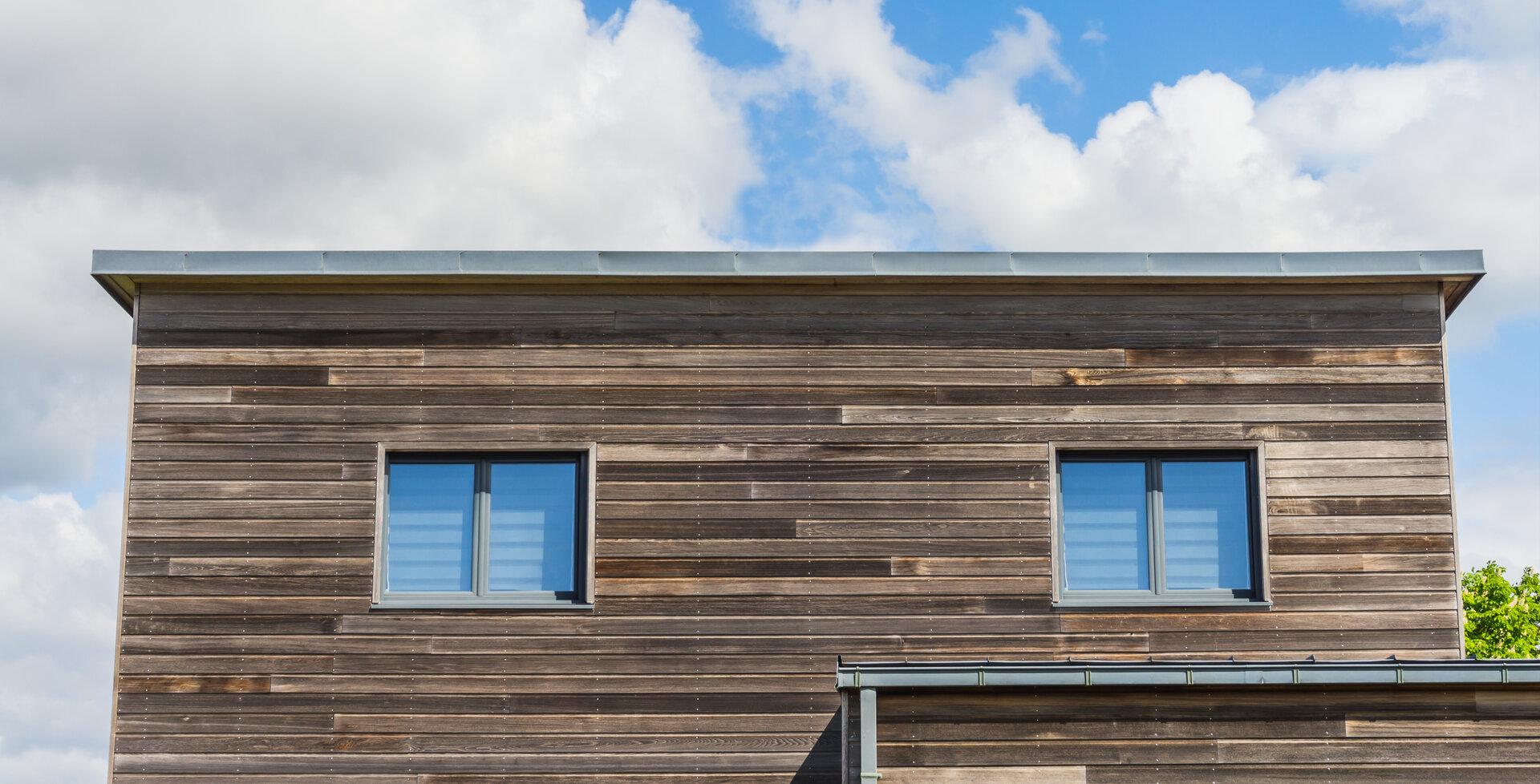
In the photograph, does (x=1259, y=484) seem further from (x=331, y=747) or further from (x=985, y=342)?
(x=331, y=747)

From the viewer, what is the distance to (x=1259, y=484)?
32.0 feet

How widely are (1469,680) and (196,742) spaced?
24.0ft

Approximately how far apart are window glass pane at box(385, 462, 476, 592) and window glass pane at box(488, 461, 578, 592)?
18 cm

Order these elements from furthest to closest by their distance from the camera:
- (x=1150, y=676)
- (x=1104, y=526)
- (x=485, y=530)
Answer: (x=1104, y=526)
(x=485, y=530)
(x=1150, y=676)

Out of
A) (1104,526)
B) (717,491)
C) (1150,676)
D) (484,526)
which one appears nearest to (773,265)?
(717,491)

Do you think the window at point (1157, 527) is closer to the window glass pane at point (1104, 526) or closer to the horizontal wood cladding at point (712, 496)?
the window glass pane at point (1104, 526)

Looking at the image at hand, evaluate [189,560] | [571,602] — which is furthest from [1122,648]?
[189,560]

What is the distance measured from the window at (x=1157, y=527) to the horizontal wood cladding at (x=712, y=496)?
16cm

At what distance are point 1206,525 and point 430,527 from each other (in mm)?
5040

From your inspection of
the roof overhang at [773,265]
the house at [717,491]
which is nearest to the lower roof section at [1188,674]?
the house at [717,491]

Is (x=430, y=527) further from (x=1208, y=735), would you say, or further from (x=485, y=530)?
(x=1208, y=735)

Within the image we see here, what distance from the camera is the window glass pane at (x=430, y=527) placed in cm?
959

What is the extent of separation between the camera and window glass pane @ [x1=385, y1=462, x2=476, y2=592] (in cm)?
959

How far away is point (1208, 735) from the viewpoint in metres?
7.53
